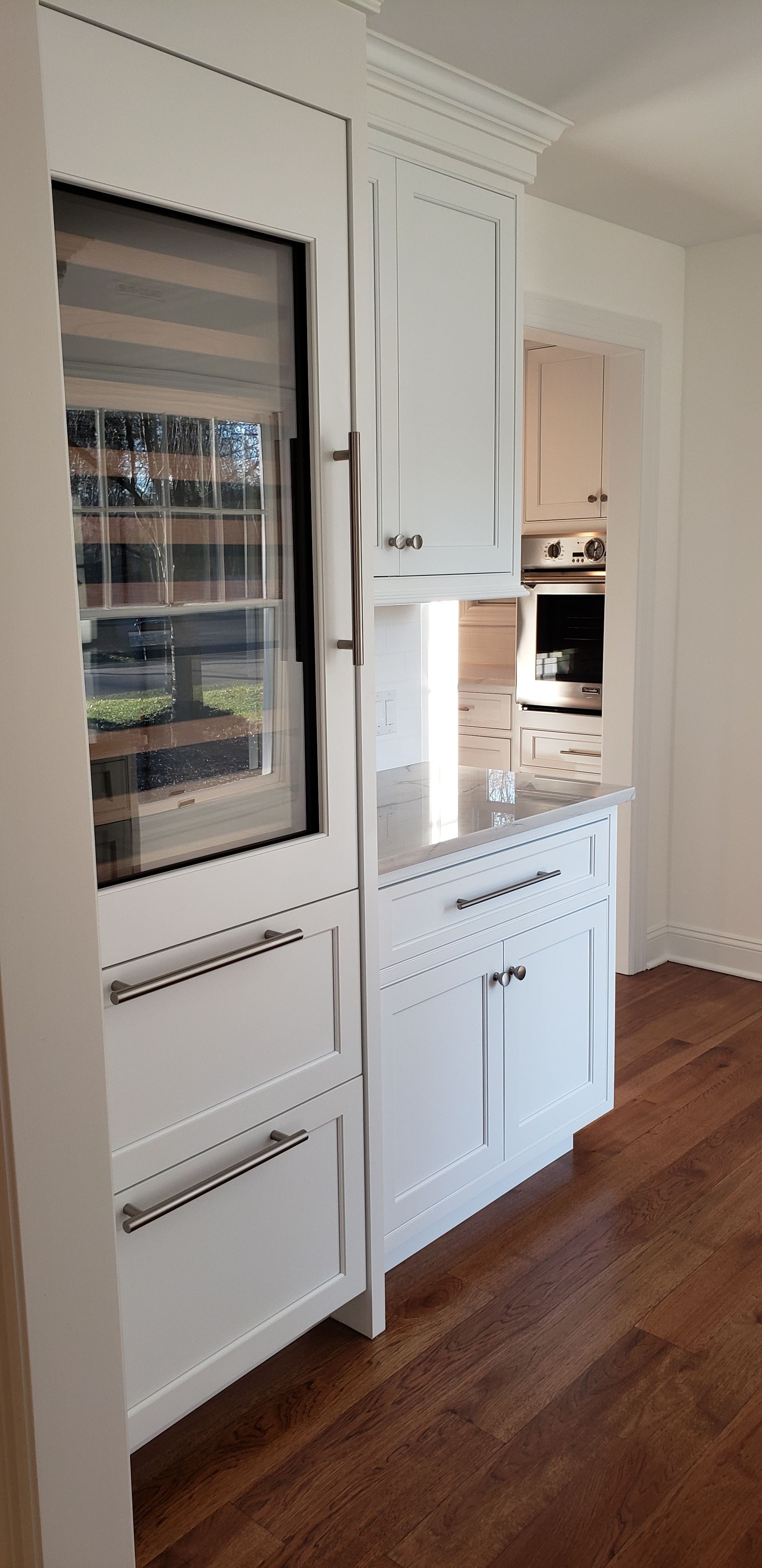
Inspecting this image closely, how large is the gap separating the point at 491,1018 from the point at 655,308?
261cm

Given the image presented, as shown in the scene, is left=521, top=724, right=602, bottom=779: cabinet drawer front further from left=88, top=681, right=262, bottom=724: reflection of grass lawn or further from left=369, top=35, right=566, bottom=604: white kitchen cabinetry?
left=88, top=681, right=262, bottom=724: reflection of grass lawn

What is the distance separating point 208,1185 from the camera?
1766mm

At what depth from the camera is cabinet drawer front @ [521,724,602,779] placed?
15.0 ft

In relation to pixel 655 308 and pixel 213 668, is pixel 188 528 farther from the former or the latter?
pixel 655 308

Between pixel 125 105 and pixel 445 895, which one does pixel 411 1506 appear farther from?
pixel 125 105

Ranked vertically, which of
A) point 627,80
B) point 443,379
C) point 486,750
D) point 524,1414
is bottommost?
point 524,1414

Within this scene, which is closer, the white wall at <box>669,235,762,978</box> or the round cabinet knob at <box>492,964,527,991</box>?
the round cabinet knob at <box>492,964,527,991</box>

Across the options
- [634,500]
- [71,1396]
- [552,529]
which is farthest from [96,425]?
[552,529]

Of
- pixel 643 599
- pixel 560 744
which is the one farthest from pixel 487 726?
pixel 643 599

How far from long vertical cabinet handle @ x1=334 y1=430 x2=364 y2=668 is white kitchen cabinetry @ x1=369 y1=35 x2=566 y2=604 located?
495 millimetres

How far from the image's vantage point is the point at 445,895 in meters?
2.32

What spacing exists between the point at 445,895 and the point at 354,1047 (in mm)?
396

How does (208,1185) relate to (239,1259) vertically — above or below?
above

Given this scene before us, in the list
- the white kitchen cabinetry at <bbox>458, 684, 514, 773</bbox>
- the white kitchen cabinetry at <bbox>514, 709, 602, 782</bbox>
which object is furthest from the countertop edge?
the white kitchen cabinetry at <bbox>458, 684, 514, 773</bbox>
